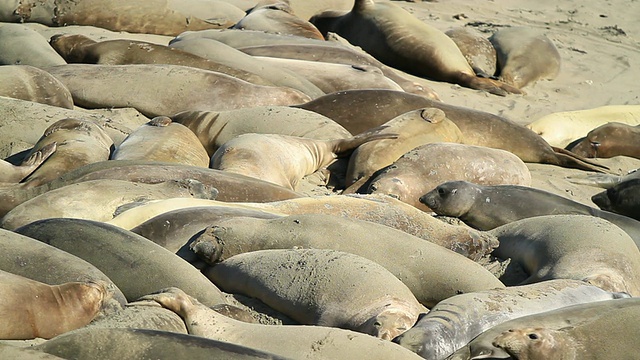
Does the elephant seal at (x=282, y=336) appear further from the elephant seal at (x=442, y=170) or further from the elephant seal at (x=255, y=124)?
the elephant seal at (x=255, y=124)

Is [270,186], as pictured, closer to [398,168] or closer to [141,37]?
[398,168]

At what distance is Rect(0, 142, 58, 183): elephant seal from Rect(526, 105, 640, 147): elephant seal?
3.85 meters

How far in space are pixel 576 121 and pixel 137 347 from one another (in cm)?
601

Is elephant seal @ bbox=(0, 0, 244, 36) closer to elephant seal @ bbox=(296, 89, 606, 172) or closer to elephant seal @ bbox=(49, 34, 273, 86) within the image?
elephant seal @ bbox=(49, 34, 273, 86)

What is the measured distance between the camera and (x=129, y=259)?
12.3 feet

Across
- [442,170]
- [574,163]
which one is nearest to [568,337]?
[442,170]

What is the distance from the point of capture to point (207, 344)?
109 inches

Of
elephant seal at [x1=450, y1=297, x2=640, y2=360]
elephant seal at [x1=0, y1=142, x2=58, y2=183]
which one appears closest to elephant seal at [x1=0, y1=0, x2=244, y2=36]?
elephant seal at [x1=0, y1=142, x2=58, y2=183]

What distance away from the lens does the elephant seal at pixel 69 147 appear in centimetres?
533

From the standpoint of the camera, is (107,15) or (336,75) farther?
(107,15)

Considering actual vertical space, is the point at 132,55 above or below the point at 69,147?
below

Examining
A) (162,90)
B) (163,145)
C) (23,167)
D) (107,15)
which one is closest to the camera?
(23,167)

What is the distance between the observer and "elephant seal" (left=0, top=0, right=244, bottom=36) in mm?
8914

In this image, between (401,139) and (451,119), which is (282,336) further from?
(451,119)
